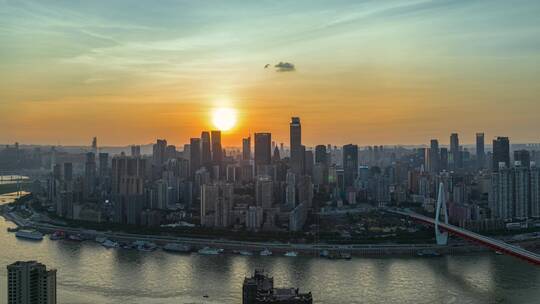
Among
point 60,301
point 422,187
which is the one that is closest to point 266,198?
point 422,187

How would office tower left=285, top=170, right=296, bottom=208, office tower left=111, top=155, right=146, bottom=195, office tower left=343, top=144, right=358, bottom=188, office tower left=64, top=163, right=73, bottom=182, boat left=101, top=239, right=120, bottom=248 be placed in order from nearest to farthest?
1. boat left=101, top=239, right=120, bottom=248
2. office tower left=285, top=170, right=296, bottom=208
3. office tower left=111, top=155, right=146, bottom=195
4. office tower left=64, top=163, right=73, bottom=182
5. office tower left=343, top=144, right=358, bottom=188

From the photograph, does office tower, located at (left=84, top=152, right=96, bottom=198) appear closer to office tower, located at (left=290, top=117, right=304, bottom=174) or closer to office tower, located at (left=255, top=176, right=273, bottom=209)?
office tower, located at (left=255, top=176, right=273, bottom=209)

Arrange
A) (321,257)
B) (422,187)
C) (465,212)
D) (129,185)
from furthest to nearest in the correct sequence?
(422,187) → (129,185) → (465,212) → (321,257)

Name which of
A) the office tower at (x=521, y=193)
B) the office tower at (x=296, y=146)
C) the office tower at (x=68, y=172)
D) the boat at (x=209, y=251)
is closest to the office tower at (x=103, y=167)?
the office tower at (x=68, y=172)

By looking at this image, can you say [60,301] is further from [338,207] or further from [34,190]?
[34,190]

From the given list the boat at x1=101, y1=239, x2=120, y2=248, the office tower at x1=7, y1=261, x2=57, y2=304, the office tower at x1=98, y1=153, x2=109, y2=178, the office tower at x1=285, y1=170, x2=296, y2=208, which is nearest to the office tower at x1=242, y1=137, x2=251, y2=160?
the office tower at x1=98, y1=153, x2=109, y2=178

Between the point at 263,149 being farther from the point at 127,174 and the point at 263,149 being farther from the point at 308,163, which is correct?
the point at 127,174
